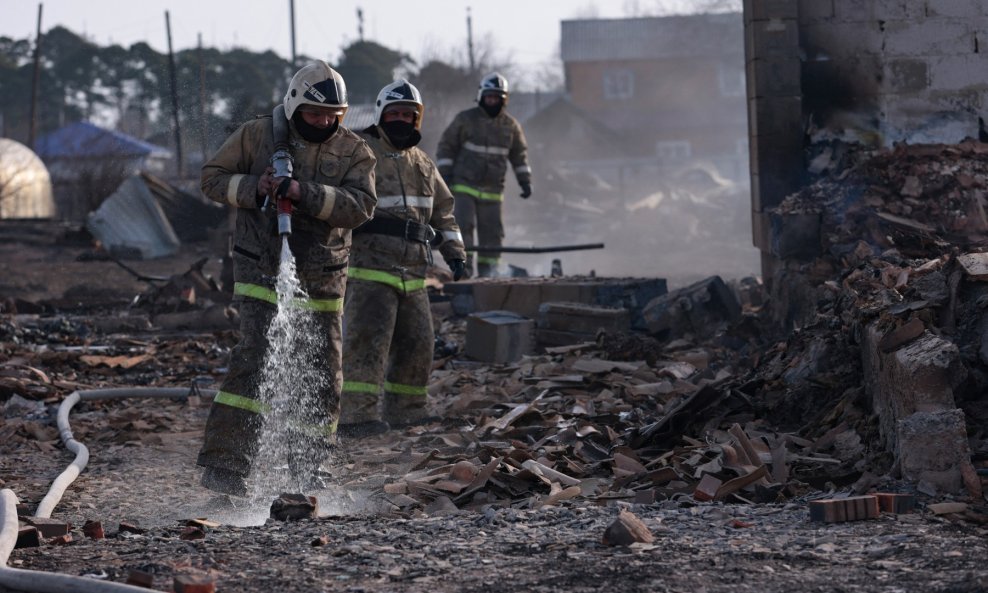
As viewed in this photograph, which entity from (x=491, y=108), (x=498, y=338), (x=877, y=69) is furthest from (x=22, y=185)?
(x=877, y=69)

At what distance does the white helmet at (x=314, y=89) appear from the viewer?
245 inches

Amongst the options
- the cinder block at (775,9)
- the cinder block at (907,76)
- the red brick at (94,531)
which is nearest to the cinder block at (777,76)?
the cinder block at (775,9)

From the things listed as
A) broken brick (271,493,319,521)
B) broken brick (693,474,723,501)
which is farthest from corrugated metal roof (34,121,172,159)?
broken brick (693,474,723,501)

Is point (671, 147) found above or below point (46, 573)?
above

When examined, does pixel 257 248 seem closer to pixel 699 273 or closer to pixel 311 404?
pixel 311 404

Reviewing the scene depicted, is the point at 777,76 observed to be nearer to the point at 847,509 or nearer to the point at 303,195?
the point at 303,195

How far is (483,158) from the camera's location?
13789 mm

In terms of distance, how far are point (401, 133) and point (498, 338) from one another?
275cm

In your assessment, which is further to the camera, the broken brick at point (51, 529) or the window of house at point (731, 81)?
the window of house at point (731, 81)

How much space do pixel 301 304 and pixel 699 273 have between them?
14951 mm

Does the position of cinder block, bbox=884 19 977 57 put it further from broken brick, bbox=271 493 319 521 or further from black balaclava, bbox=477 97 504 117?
broken brick, bbox=271 493 319 521

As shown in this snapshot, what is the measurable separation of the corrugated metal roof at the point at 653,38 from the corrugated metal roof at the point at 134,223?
45.7 metres

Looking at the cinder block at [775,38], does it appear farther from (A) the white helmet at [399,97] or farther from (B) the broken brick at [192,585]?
(B) the broken brick at [192,585]

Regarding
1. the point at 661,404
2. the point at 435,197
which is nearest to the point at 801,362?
the point at 661,404
